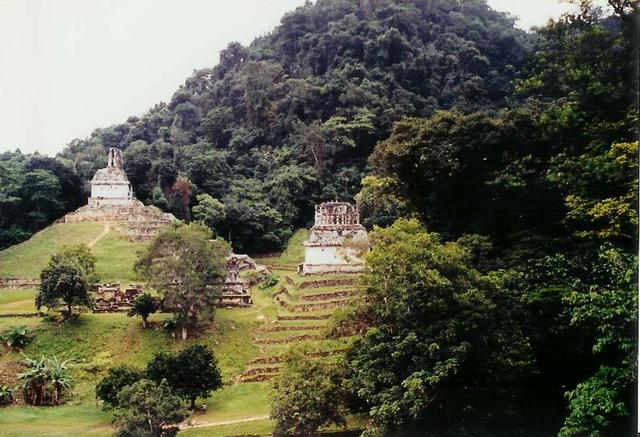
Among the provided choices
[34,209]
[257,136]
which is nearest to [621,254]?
[34,209]

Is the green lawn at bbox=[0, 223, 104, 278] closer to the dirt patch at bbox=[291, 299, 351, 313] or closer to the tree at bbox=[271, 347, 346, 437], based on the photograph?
the dirt patch at bbox=[291, 299, 351, 313]

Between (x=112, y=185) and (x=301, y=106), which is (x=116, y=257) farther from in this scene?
(x=301, y=106)

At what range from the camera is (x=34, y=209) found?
65.3 feet

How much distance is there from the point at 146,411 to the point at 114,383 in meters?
1.46

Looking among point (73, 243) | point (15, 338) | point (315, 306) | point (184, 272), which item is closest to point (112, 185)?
point (73, 243)

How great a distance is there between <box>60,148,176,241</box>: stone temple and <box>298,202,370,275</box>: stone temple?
267 inches

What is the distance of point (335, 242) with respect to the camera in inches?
753

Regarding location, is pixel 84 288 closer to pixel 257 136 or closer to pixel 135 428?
pixel 135 428

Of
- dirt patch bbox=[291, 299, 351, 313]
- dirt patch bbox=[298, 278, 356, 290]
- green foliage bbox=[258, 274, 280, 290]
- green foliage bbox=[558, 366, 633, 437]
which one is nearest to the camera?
green foliage bbox=[558, 366, 633, 437]

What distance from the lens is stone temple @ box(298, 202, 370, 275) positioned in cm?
1855

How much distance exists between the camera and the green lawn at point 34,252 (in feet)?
54.4

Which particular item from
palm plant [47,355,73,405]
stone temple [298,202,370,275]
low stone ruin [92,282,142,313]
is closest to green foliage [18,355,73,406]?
palm plant [47,355,73,405]

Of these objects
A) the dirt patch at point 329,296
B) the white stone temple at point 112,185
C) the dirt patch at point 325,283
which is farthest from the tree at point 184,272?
the white stone temple at point 112,185

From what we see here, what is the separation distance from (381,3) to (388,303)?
32.5 metres
